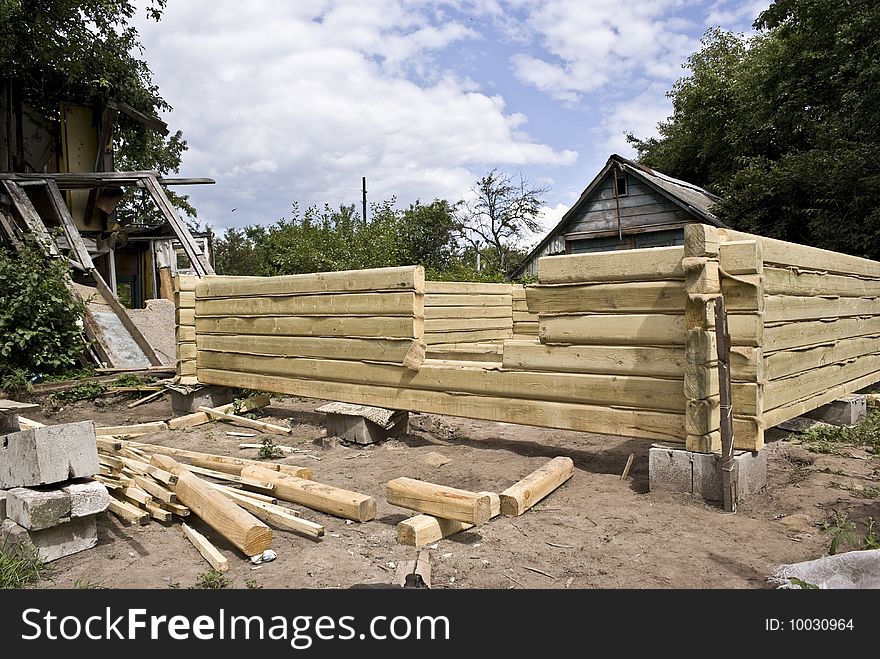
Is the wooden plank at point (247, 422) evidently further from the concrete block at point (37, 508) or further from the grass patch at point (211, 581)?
the grass patch at point (211, 581)

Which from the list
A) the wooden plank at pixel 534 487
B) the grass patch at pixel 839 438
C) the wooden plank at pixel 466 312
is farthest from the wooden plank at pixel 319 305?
the grass patch at pixel 839 438

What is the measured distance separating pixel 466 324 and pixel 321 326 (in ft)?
10.2

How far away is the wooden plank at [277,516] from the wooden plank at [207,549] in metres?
0.41

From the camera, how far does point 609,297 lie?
5.46m

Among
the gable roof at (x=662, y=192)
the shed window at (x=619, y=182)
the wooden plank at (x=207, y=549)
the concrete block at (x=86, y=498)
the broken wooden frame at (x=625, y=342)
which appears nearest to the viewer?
the wooden plank at (x=207, y=549)

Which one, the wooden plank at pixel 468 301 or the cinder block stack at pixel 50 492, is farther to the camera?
the wooden plank at pixel 468 301

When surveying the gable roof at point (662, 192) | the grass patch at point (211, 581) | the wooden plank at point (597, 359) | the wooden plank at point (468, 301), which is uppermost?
the gable roof at point (662, 192)

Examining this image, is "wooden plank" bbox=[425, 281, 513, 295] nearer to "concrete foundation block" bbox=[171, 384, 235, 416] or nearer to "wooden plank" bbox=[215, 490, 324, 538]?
"concrete foundation block" bbox=[171, 384, 235, 416]

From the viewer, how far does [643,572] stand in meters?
3.87

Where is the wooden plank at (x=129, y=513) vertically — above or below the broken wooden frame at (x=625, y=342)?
below

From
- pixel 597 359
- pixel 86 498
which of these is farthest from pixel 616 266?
pixel 86 498

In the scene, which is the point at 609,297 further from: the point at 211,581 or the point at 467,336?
the point at 467,336

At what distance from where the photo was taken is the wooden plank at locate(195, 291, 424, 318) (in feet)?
23.7

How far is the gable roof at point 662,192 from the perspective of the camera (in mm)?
17469
